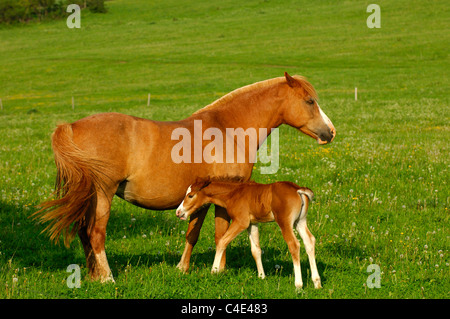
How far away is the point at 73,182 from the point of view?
695 centimetres

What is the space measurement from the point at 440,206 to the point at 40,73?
65.6 m

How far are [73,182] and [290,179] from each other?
7.30m

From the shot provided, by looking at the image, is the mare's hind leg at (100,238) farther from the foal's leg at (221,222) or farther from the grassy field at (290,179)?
the foal's leg at (221,222)

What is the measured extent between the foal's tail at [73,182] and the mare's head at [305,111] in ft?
10.9

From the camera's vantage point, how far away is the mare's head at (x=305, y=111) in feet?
27.6

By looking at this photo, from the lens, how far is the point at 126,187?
7.33m

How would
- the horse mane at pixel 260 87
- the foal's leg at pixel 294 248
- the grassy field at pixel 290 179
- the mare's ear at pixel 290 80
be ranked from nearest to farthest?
1. the foal's leg at pixel 294 248
2. the grassy field at pixel 290 179
3. the mare's ear at pixel 290 80
4. the horse mane at pixel 260 87

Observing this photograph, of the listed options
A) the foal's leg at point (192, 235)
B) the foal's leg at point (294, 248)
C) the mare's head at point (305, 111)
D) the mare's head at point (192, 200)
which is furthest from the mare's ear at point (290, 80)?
the foal's leg at point (294, 248)

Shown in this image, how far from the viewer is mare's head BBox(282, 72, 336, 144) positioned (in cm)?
841

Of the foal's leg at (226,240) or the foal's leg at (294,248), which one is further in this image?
the foal's leg at (226,240)

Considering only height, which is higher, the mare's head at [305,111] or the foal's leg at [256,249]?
the mare's head at [305,111]

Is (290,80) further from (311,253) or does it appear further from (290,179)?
(290,179)

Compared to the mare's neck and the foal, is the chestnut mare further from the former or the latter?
the foal

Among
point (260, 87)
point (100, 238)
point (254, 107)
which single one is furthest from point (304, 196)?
point (100, 238)
